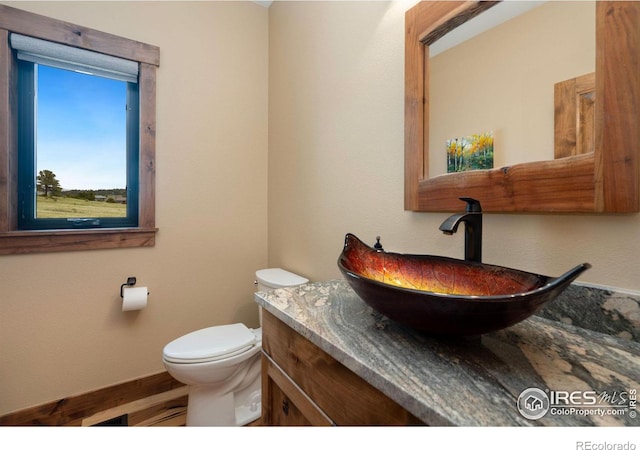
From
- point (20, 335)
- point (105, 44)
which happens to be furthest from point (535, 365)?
point (105, 44)

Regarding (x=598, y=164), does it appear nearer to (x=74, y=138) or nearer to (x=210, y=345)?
(x=210, y=345)

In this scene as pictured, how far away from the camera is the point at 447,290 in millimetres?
840

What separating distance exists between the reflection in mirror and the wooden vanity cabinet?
0.73 metres

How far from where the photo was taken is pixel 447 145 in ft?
3.29

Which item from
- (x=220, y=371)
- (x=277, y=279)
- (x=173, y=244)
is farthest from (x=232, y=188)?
(x=220, y=371)

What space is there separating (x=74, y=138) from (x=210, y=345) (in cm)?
141

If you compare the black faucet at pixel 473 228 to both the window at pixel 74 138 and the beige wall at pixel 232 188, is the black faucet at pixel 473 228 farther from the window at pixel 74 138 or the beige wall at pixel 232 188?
the window at pixel 74 138

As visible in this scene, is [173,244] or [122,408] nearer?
[122,408]

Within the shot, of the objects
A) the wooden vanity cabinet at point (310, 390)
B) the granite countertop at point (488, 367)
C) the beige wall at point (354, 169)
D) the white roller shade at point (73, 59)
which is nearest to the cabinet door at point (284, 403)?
the wooden vanity cabinet at point (310, 390)

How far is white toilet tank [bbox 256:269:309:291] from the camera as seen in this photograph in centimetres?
160

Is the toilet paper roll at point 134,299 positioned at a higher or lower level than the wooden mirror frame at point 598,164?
lower

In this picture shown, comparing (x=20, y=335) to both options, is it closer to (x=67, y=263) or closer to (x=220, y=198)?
(x=67, y=263)

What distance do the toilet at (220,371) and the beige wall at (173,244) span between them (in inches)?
17.8

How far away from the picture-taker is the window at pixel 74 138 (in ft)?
4.95
